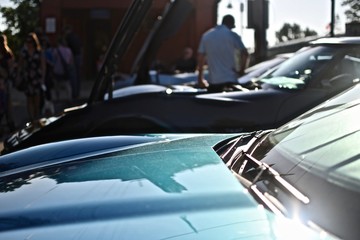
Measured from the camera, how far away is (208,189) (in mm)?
2094

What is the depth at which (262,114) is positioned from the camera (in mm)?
5156

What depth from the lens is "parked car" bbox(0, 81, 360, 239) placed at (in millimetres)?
1816

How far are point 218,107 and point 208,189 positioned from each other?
3.22 meters

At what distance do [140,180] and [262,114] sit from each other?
3.02m

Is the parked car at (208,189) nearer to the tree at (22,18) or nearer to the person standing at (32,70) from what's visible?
the person standing at (32,70)

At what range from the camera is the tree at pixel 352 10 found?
5203 millimetres

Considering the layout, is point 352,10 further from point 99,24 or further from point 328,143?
point 99,24

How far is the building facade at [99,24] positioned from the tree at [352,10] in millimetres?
16420

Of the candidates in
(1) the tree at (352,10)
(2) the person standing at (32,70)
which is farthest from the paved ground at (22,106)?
(1) the tree at (352,10)

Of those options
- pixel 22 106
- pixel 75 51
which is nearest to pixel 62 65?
pixel 75 51

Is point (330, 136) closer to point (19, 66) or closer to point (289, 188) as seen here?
point (289, 188)

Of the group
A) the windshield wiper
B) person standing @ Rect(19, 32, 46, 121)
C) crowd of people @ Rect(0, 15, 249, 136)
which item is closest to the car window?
the windshield wiper

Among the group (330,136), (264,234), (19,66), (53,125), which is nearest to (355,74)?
(53,125)

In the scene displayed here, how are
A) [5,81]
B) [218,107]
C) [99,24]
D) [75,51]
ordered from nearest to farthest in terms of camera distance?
[218,107] → [5,81] → [75,51] → [99,24]
